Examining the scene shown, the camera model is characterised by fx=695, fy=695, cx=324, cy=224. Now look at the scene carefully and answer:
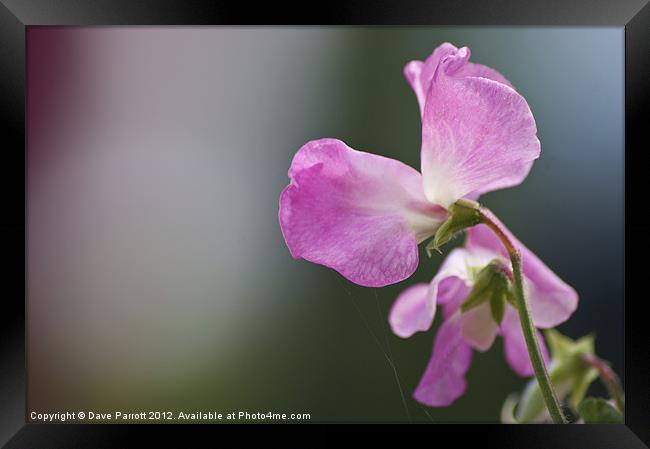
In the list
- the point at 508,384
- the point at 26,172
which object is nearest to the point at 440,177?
the point at 26,172

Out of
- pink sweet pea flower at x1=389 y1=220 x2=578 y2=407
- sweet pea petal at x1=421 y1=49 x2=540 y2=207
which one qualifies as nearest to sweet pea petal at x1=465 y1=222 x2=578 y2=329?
pink sweet pea flower at x1=389 y1=220 x2=578 y2=407

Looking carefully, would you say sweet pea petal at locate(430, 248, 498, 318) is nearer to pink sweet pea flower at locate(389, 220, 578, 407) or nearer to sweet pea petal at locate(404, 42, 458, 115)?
pink sweet pea flower at locate(389, 220, 578, 407)

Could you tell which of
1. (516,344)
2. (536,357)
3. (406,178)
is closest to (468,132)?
(406,178)

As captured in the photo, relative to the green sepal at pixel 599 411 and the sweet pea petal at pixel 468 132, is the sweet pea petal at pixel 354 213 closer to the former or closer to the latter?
the sweet pea petal at pixel 468 132

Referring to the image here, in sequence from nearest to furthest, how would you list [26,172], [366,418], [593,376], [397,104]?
1. [593,376]
2. [26,172]
3. [366,418]
4. [397,104]

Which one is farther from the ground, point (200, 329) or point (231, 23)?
point (231, 23)

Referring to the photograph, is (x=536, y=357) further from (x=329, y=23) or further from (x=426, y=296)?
(x=329, y=23)

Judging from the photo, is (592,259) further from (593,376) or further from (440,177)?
(440,177)

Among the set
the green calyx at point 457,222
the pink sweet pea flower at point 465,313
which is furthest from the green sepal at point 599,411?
the green calyx at point 457,222
